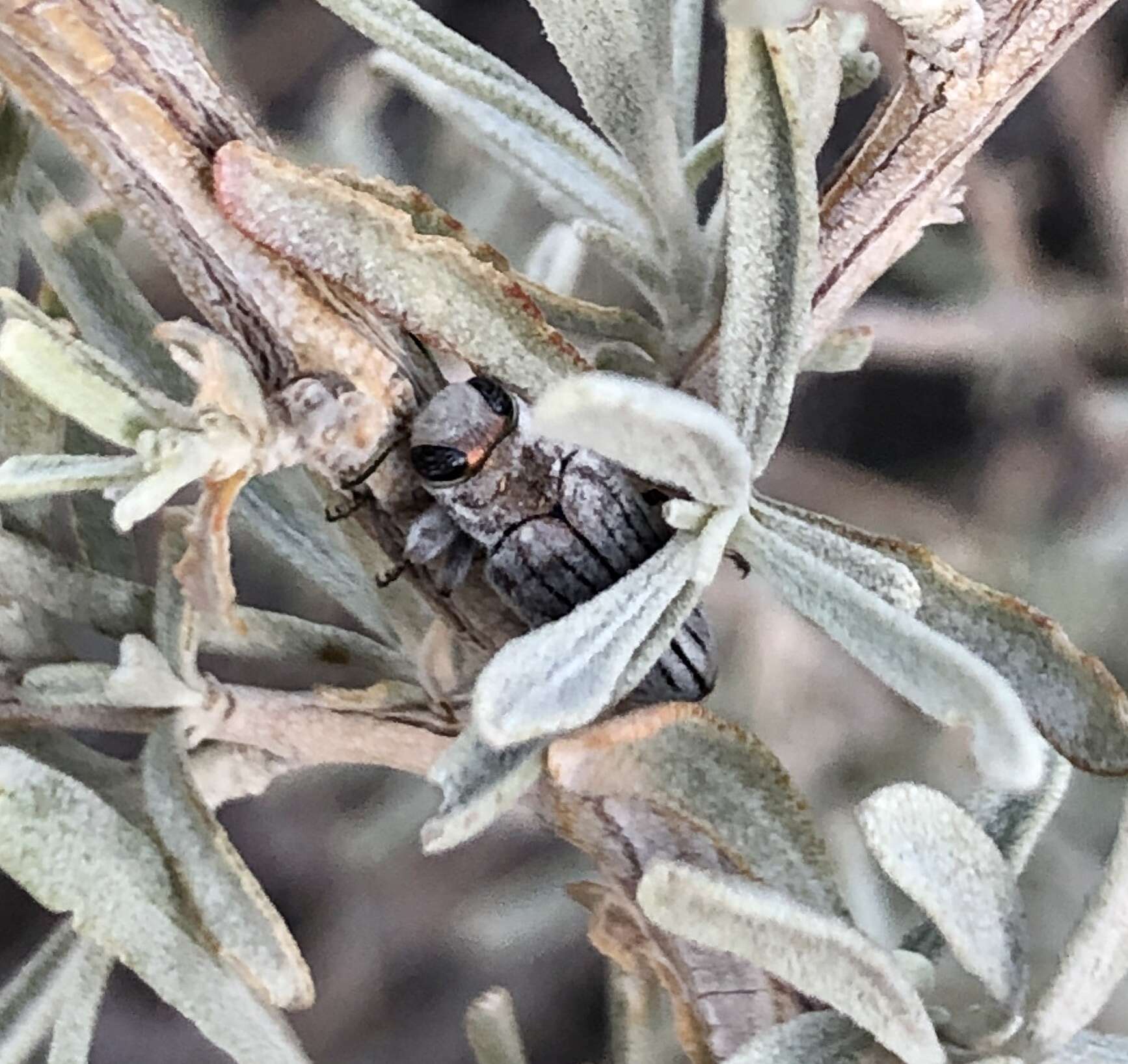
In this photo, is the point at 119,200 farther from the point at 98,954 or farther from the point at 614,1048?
the point at 614,1048

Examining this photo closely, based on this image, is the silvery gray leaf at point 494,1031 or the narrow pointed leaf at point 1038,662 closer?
the narrow pointed leaf at point 1038,662

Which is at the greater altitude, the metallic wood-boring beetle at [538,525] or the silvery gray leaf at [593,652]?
the silvery gray leaf at [593,652]

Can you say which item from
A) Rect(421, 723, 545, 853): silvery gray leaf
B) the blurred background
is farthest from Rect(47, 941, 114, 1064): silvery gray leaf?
the blurred background

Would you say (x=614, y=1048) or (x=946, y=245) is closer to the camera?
(x=614, y=1048)

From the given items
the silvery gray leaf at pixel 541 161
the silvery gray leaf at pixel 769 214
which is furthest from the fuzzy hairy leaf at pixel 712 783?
the silvery gray leaf at pixel 541 161

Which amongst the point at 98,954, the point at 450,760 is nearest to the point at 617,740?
the point at 450,760

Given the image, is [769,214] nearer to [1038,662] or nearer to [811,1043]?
[1038,662]

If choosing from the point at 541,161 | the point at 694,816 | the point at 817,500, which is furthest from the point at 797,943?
the point at 817,500

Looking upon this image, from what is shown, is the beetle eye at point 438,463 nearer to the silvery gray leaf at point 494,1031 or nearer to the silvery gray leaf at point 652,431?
the silvery gray leaf at point 652,431
